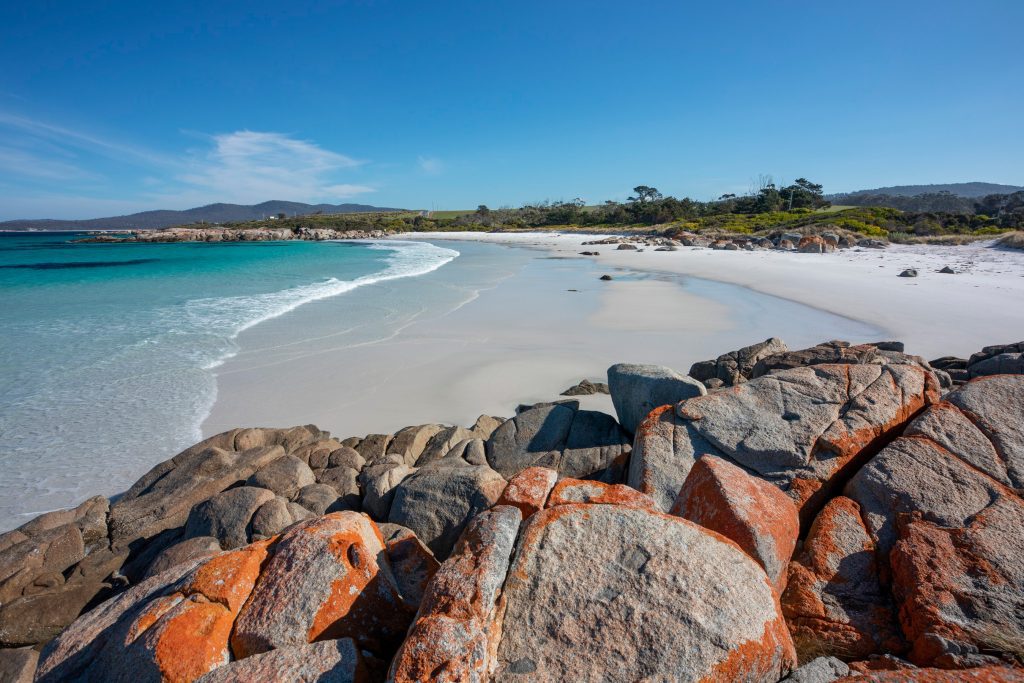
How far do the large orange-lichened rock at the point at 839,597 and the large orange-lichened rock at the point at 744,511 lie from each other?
12 cm

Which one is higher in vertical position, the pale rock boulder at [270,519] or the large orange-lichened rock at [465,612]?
the large orange-lichened rock at [465,612]

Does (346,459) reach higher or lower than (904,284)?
lower

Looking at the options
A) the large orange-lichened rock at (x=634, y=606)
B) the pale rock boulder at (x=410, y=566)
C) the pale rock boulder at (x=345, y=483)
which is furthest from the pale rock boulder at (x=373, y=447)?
the large orange-lichened rock at (x=634, y=606)

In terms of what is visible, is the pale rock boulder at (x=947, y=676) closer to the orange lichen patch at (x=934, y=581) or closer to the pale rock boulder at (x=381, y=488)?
the orange lichen patch at (x=934, y=581)

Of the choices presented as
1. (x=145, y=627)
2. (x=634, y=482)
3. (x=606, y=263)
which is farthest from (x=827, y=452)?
(x=606, y=263)

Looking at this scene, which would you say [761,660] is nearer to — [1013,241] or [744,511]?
[744,511]

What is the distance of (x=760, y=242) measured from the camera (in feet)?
134

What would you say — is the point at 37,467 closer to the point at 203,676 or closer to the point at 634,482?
the point at 203,676

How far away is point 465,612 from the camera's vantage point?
93.0 inches

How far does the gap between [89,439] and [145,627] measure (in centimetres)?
687

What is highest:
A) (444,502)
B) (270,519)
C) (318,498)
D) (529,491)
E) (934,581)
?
(529,491)

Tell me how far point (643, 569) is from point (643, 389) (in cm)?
364

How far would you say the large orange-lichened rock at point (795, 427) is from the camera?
393cm

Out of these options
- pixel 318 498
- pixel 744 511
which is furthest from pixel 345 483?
pixel 744 511
